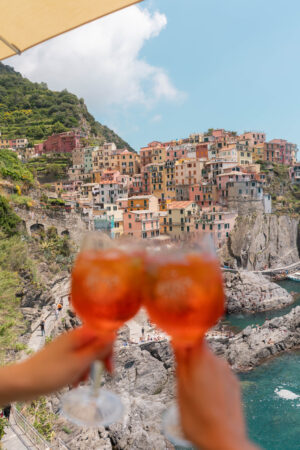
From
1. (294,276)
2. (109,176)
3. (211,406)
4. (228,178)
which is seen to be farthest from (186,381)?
(109,176)

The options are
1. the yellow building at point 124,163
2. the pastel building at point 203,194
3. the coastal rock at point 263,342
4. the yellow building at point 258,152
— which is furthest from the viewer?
the yellow building at point 258,152

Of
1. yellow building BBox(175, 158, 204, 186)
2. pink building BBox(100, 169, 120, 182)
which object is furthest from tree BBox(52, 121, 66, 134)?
yellow building BBox(175, 158, 204, 186)

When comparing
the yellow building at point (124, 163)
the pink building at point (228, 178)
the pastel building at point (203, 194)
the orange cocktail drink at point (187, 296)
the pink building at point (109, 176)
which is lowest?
the orange cocktail drink at point (187, 296)

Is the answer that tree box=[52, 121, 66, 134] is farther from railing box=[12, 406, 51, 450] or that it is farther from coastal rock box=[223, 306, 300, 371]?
railing box=[12, 406, 51, 450]

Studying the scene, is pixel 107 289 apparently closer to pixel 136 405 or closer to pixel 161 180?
pixel 136 405

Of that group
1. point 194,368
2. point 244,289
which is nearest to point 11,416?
point 194,368

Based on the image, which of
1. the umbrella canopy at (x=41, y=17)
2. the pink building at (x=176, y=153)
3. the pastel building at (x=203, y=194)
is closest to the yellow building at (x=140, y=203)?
the pastel building at (x=203, y=194)

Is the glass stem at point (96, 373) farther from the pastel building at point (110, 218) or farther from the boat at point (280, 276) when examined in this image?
the boat at point (280, 276)
